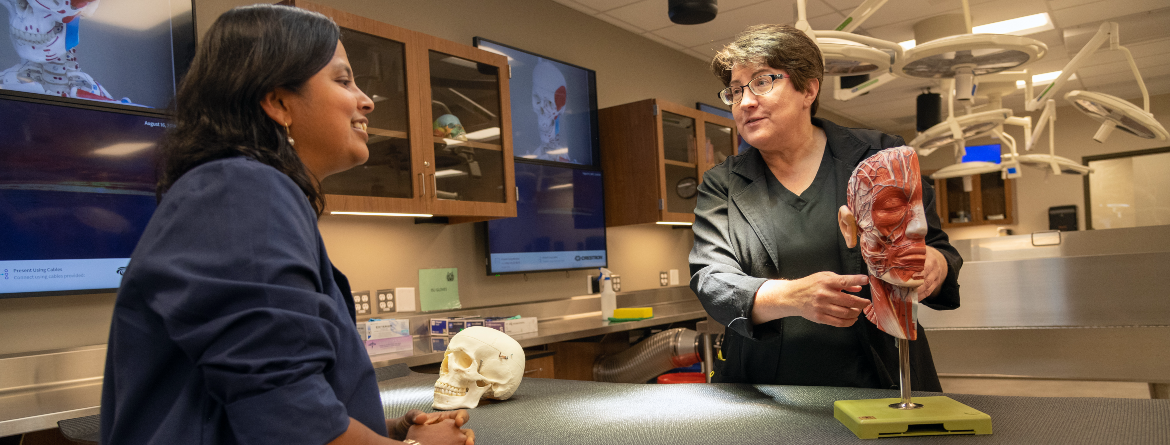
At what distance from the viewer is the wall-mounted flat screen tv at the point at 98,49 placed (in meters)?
2.05

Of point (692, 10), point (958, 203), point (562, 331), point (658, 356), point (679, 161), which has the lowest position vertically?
point (658, 356)

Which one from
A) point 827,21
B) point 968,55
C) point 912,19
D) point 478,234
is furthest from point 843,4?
point 478,234

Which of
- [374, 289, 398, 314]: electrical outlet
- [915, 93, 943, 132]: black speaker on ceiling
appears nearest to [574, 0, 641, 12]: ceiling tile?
[374, 289, 398, 314]: electrical outlet

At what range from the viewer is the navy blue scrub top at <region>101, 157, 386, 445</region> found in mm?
597

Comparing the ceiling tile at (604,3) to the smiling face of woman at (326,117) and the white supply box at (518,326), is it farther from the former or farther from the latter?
the smiling face of woman at (326,117)

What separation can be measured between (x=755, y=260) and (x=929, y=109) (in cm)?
557

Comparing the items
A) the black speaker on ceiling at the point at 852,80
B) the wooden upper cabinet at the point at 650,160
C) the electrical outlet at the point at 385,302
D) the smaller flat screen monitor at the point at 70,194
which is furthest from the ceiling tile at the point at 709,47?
the smaller flat screen monitor at the point at 70,194

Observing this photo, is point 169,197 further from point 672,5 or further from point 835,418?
point 672,5

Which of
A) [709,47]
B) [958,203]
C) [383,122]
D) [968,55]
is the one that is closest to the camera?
[968,55]

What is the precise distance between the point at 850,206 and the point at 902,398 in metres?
0.28

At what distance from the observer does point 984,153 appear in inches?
294

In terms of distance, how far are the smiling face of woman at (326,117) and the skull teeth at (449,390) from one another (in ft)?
1.74

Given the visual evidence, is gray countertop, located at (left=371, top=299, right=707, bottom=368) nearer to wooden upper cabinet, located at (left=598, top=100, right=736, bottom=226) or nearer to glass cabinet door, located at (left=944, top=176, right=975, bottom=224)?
wooden upper cabinet, located at (left=598, top=100, right=736, bottom=226)

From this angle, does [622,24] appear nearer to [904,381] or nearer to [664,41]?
[664,41]
